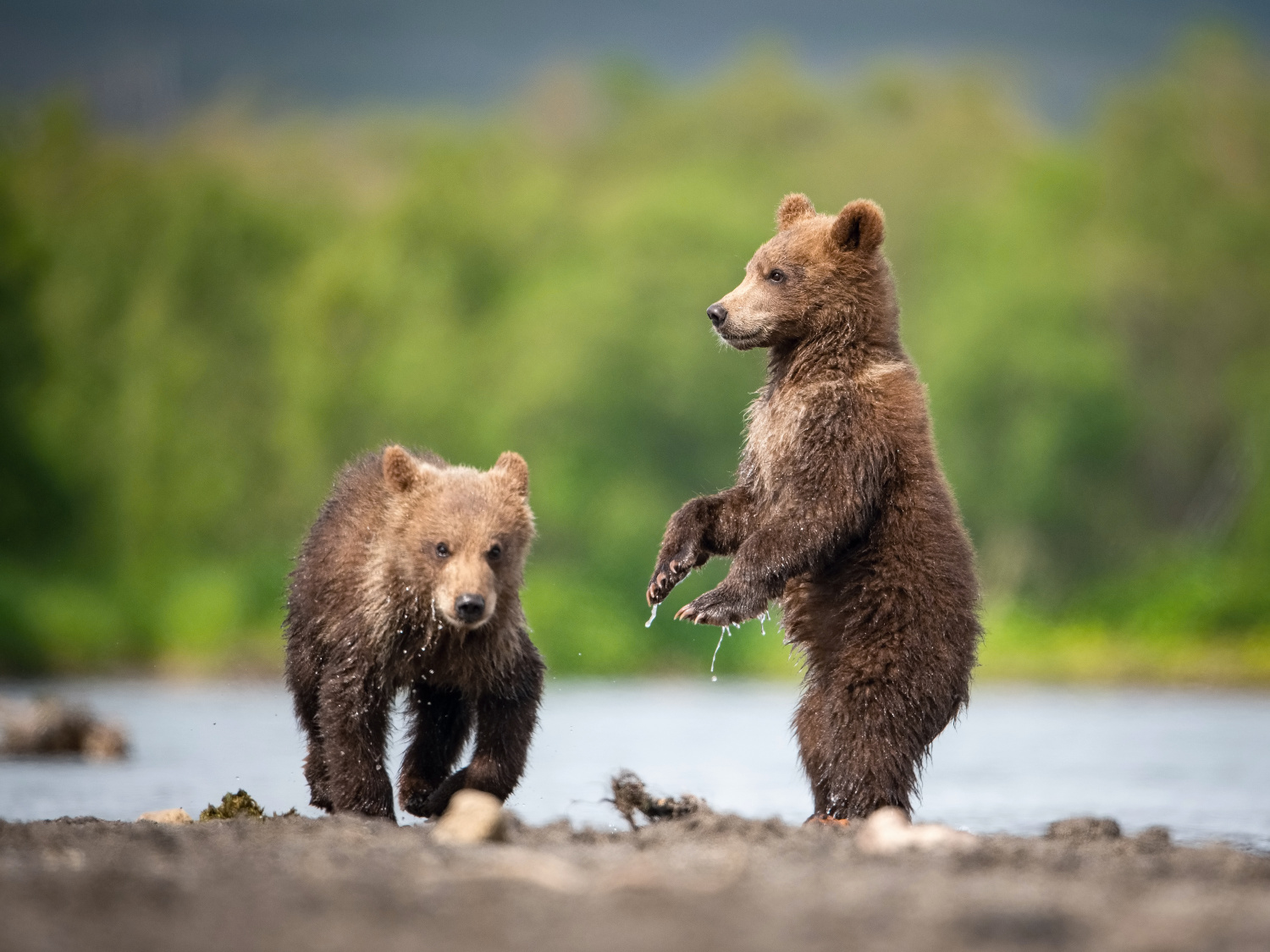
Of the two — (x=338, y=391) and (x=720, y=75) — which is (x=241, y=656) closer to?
(x=338, y=391)

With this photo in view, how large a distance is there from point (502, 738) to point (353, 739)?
1.94 feet

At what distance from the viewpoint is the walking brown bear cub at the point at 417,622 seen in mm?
6824

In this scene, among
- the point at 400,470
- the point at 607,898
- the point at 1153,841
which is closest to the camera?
the point at 607,898

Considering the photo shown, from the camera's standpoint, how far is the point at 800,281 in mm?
7441

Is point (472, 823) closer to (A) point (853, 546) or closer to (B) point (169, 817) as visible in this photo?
(B) point (169, 817)

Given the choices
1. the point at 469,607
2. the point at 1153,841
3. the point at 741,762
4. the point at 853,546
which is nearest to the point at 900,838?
the point at 1153,841

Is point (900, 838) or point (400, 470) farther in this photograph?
point (400, 470)

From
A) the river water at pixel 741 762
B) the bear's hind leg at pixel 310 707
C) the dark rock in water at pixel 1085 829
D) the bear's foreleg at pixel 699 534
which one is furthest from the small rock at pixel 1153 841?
the bear's hind leg at pixel 310 707

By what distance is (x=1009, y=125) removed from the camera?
4428cm

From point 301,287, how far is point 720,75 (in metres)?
17.5

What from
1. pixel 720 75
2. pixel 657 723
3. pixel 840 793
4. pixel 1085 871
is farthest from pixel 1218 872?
pixel 720 75

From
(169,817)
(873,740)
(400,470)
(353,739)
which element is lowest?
(169,817)

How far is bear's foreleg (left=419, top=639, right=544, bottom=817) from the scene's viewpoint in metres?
6.96

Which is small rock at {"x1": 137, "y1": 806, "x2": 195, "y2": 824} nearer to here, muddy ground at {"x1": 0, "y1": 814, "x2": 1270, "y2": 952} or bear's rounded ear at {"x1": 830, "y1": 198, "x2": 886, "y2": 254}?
muddy ground at {"x1": 0, "y1": 814, "x2": 1270, "y2": 952}
